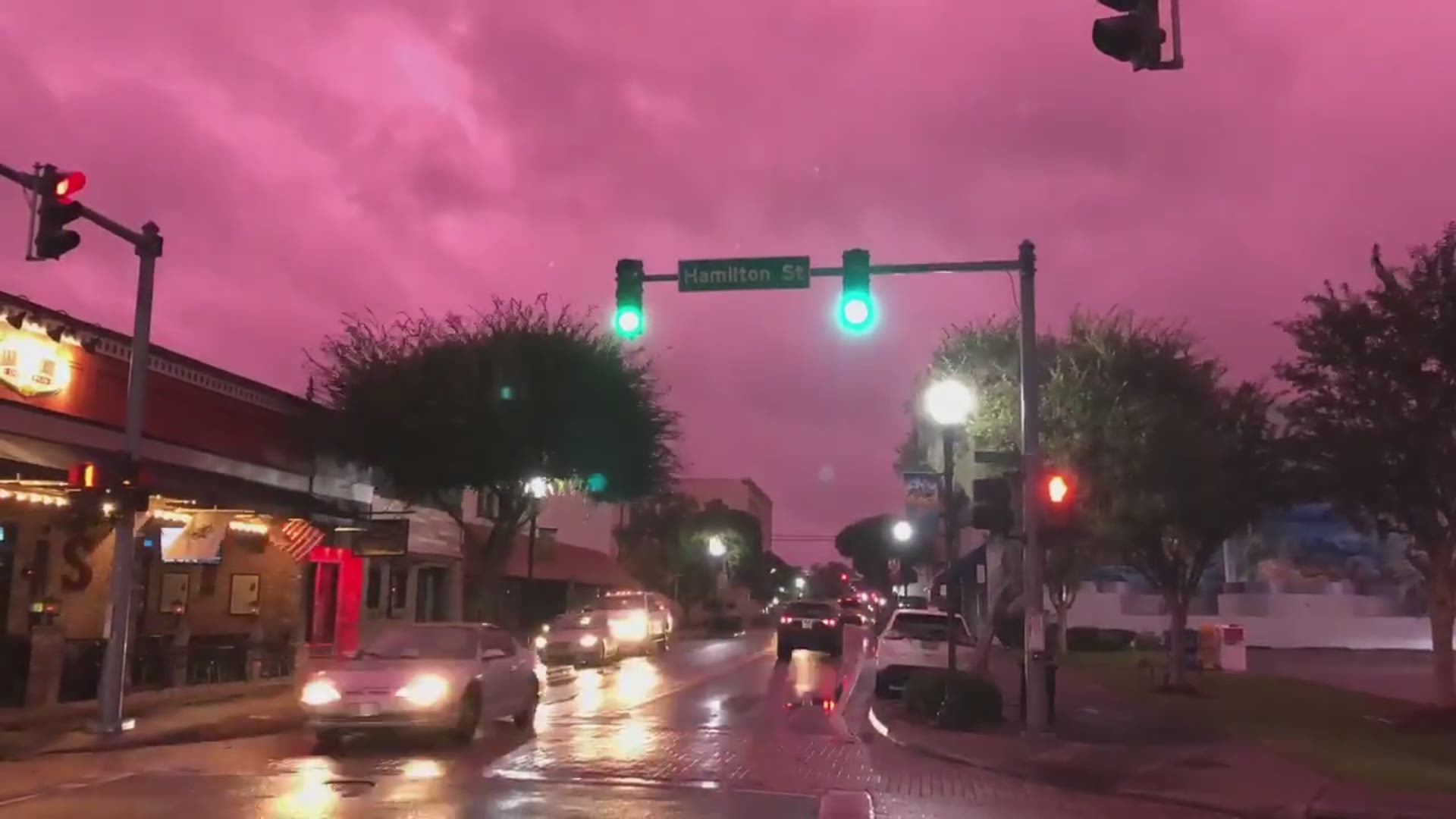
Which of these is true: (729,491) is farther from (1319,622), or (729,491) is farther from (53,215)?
(53,215)

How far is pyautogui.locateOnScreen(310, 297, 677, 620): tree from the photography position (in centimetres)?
2777

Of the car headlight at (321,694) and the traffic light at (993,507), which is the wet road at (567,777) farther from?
the traffic light at (993,507)

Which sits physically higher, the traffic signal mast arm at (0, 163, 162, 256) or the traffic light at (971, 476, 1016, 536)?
the traffic signal mast arm at (0, 163, 162, 256)

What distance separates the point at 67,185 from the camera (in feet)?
45.6

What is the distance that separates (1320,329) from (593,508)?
6020cm

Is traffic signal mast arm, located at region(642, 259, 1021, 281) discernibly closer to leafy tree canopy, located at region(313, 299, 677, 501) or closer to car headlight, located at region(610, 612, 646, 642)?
leafy tree canopy, located at region(313, 299, 677, 501)

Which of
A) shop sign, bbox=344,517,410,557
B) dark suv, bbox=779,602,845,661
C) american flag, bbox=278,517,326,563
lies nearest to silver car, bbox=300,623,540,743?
shop sign, bbox=344,517,410,557

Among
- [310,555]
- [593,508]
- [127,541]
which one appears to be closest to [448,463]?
[310,555]

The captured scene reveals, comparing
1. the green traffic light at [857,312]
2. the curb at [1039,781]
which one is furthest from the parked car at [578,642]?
the green traffic light at [857,312]

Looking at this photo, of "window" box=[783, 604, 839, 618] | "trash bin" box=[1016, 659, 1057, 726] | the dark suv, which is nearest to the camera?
"trash bin" box=[1016, 659, 1057, 726]

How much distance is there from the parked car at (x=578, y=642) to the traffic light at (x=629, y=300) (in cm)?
2137

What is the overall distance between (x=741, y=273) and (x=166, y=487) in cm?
1020

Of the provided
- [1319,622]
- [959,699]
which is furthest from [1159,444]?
[1319,622]

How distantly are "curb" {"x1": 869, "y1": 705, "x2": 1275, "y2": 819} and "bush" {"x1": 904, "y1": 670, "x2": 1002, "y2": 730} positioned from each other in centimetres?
93
